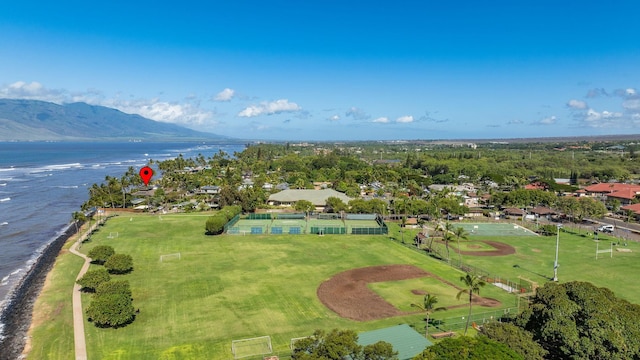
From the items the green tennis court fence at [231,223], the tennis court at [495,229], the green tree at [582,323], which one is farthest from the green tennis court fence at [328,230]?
the green tree at [582,323]

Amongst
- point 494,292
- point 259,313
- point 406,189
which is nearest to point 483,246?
point 494,292

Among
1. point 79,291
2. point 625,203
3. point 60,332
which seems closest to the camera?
point 60,332

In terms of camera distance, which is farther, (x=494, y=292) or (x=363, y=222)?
(x=363, y=222)

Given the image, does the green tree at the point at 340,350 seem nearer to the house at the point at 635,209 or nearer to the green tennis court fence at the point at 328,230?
the green tennis court fence at the point at 328,230

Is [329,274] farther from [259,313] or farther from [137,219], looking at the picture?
[137,219]

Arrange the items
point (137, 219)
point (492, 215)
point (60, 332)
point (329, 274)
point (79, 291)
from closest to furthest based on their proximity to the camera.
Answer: point (60, 332)
point (79, 291)
point (329, 274)
point (137, 219)
point (492, 215)

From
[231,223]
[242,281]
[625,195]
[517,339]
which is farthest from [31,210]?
[625,195]

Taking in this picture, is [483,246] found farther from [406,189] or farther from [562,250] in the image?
[406,189]
